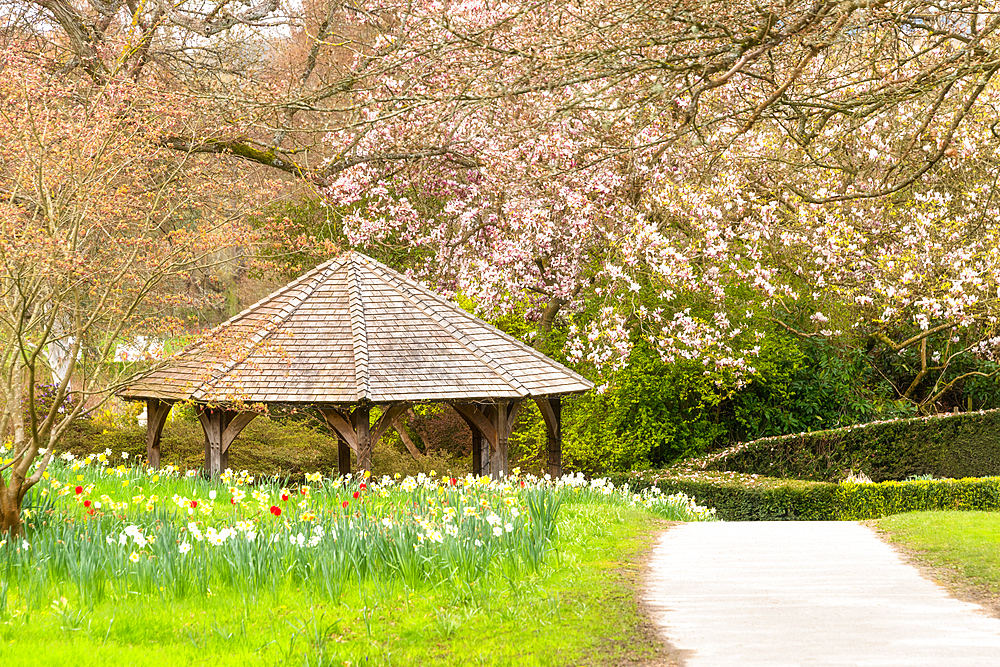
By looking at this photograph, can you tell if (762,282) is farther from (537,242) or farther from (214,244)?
(214,244)

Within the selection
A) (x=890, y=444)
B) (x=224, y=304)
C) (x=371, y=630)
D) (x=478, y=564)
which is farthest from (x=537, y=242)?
(x=224, y=304)

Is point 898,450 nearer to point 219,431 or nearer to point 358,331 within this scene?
point 358,331

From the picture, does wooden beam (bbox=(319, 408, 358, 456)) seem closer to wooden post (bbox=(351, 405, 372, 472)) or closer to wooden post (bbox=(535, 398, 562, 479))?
wooden post (bbox=(351, 405, 372, 472))

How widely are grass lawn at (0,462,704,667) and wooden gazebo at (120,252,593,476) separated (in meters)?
5.05

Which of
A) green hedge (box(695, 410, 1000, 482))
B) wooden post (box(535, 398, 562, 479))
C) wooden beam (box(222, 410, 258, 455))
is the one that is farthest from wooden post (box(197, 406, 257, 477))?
green hedge (box(695, 410, 1000, 482))

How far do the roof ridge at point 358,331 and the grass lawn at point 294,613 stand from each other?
5.09 meters

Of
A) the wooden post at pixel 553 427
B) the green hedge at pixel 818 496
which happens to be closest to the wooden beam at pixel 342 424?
the wooden post at pixel 553 427

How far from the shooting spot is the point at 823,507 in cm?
1600

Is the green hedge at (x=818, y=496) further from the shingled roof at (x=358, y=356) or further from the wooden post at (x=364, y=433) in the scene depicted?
the wooden post at (x=364, y=433)

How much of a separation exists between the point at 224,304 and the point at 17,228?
23.9 meters

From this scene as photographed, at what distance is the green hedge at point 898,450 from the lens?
1841 cm

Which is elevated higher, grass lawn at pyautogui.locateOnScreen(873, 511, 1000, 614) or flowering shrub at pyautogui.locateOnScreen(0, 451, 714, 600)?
flowering shrub at pyautogui.locateOnScreen(0, 451, 714, 600)

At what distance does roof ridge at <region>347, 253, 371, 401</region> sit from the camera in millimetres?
12547

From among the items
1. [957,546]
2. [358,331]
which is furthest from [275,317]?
[957,546]
